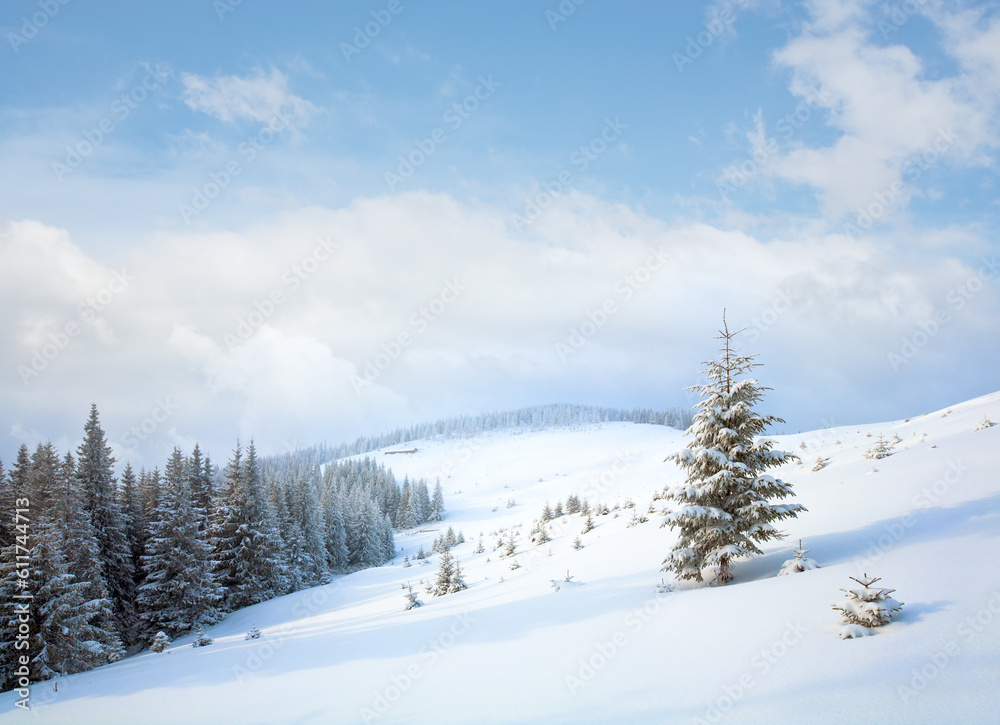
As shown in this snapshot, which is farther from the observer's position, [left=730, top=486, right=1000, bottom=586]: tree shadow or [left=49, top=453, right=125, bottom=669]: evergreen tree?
[left=49, top=453, right=125, bottom=669]: evergreen tree

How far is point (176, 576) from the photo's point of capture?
90.2ft

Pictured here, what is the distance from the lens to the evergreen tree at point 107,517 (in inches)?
1070

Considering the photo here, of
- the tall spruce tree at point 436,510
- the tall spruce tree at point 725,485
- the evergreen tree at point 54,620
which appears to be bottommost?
the tall spruce tree at point 436,510

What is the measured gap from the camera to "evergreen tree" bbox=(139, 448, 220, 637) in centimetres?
2709

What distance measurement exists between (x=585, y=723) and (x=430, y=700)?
3.15 metres

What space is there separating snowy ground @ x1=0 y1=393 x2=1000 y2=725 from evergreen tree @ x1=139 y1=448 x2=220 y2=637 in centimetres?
1148

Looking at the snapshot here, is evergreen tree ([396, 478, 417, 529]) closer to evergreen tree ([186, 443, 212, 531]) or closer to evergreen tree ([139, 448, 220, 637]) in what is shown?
evergreen tree ([186, 443, 212, 531])

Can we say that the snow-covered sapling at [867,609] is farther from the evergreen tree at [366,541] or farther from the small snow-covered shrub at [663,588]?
the evergreen tree at [366,541]

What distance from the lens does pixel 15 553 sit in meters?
18.9

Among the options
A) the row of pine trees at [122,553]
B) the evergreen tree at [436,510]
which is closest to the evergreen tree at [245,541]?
the row of pine trees at [122,553]

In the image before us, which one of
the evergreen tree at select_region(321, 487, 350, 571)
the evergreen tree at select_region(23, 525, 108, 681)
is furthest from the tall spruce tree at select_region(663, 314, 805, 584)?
the evergreen tree at select_region(321, 487, 350, 571)

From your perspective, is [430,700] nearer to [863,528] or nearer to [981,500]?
[863,528]

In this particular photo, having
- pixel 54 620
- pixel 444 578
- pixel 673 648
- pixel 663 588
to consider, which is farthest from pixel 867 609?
pixel 54 620

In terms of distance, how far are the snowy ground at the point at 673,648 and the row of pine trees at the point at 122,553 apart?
6511mm
